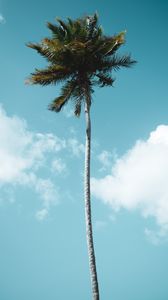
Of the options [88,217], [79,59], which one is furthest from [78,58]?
[88,217]

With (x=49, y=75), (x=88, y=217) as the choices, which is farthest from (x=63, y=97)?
(x=88, y=217)

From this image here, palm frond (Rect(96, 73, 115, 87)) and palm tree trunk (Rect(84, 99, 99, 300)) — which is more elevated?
palm frond (Rect(96, 73, 115, 87))

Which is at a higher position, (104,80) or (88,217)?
(104,80)

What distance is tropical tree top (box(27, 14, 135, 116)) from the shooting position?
19078mm

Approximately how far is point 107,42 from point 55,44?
119 inches

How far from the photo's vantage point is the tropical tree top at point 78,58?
62.6 ft

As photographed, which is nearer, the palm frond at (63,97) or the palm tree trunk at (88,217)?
the palm tree trunk at (88,217)

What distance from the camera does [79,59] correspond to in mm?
19047

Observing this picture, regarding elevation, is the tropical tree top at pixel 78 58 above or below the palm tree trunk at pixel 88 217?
above

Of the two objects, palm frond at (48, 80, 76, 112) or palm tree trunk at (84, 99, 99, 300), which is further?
palm frond at (48, 80, 76, 112)

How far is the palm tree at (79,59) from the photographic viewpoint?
1894cm

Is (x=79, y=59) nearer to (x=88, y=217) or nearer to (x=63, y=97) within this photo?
(x=63, y=97)

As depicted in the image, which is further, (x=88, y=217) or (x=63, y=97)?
(x=63, y=97)

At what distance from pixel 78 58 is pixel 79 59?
12cm
